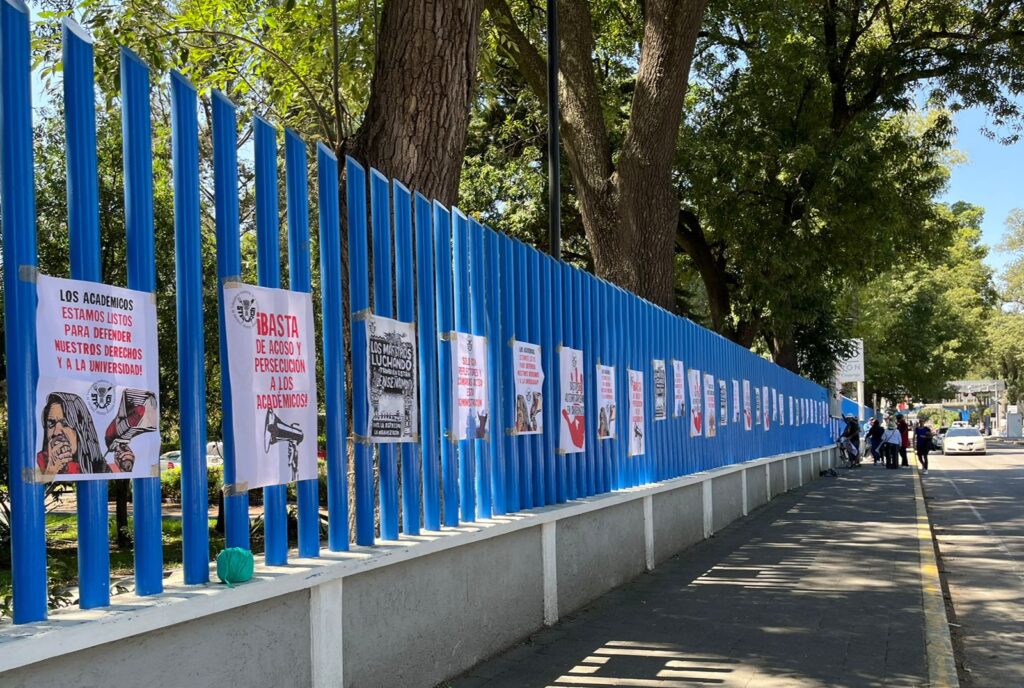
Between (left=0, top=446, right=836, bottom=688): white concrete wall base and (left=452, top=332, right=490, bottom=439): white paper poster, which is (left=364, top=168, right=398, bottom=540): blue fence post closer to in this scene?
(left=0, top=446, right=836, bottom=688): white concrete wall base

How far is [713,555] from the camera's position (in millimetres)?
11719

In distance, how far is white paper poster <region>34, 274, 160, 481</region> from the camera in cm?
346

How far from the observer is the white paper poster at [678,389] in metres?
12.3

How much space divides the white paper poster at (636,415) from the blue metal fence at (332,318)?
0.59ft

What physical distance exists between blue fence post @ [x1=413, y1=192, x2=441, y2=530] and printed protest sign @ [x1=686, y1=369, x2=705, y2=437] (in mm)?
7195

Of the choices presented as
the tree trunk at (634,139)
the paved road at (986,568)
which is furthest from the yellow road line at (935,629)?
the tree trunk at (634,139)

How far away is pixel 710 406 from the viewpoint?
47.1ft

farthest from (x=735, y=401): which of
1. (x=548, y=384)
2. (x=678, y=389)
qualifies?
(x=548, y=384)

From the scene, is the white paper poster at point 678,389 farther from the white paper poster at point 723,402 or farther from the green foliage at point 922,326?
the green foliage at point 922,326

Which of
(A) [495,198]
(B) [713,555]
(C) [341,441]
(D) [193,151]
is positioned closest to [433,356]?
(C) [341,441]

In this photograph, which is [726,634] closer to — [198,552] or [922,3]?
[198,552]

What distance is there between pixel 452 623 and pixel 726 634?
2291 millimetres

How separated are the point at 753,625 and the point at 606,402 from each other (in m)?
2.48

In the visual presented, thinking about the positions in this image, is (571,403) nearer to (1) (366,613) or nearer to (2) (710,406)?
(1) (366,613)
